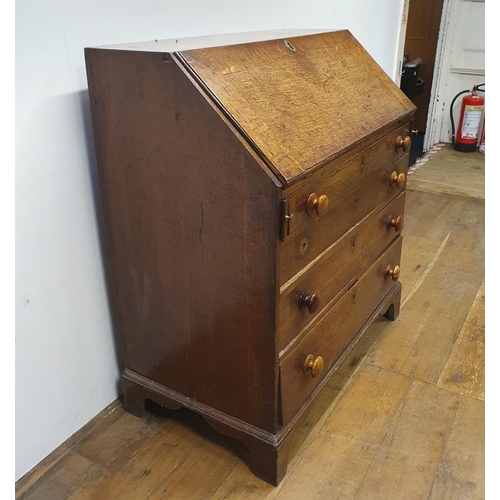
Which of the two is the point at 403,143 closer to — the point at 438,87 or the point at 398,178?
the point at 398,178

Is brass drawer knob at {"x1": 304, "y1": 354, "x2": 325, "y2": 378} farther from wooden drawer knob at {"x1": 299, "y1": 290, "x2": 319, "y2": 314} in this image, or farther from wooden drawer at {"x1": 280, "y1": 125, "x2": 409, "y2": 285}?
wooden drawer at {"x1": 280, "y1": 125, "x2": 409, "y2": 285}

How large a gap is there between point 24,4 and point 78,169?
1.27ft

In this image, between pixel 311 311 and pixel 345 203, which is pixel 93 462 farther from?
pixel 345 203

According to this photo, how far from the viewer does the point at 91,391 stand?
1546mm

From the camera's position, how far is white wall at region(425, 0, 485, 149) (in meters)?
3.96

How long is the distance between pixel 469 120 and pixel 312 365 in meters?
3.42

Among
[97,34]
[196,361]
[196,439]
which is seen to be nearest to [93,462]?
[196,439]

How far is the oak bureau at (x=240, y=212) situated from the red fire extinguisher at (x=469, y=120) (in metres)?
2.86

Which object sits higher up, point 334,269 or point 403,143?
point 403,143

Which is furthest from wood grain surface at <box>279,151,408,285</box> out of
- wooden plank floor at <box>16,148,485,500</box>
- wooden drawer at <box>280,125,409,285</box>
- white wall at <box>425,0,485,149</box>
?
white wall at <box>425,0,485,149</box>

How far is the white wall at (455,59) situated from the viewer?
3.96m

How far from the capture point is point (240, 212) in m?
1.10

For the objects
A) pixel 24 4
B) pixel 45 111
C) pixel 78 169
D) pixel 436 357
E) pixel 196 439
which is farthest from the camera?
pixel 436 357

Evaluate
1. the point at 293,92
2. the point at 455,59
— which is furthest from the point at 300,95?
the point at 455,59
